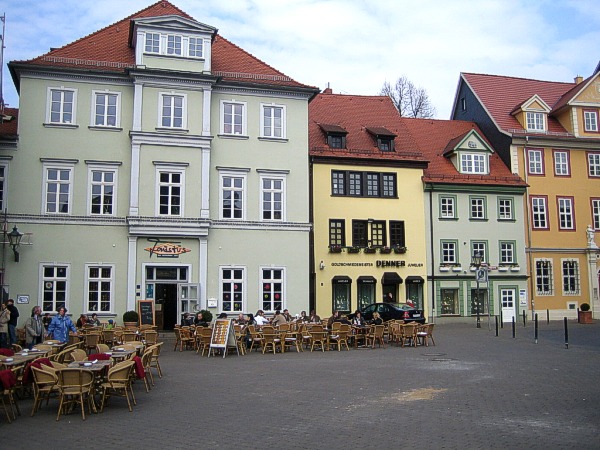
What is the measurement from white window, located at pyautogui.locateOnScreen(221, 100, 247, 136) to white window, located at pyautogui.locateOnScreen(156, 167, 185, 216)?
3394mm

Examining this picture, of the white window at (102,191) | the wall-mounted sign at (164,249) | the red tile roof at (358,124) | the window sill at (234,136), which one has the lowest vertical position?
the wall-mounted sign at (164,249)

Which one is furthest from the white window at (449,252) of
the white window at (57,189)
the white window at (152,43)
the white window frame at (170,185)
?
the white window at (57,189)

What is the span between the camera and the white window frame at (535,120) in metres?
41.7

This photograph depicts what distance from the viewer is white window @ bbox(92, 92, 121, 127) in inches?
1165

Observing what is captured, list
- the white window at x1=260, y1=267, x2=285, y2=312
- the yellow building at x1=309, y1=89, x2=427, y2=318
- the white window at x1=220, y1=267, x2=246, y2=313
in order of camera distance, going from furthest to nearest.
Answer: the yellow building at x1=309, y1=89, x2=427, y2=318 → the white window at x1=260, y1=267, x2=285, y2=312 → the white window at x1=220, y1=267, x2=246, y2=313

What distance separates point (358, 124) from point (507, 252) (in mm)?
11965

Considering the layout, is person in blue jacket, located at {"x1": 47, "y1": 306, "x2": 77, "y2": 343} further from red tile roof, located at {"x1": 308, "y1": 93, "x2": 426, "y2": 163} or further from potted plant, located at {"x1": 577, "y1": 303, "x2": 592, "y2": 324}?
potted plant, located at {"x1": 577, "y1": 303, "x2": 592, "y2": 324}

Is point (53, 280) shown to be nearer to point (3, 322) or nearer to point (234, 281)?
point (234, 281)

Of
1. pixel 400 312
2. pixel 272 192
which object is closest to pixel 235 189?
pixel 272 192

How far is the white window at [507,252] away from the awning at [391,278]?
24.1 feet

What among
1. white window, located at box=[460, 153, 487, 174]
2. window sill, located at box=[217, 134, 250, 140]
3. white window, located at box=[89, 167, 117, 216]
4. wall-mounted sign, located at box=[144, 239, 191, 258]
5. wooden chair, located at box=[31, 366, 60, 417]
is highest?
white window, located at box=[460, 153, 487, 174]

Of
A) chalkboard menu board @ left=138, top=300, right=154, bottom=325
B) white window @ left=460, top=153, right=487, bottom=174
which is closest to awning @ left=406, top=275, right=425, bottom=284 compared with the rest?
white window @ left=460, top=153, right=487, bottom=174

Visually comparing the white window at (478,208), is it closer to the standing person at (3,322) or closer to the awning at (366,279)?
the awning at (366,279)

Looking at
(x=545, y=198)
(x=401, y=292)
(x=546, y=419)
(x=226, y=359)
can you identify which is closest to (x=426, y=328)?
→ (x=226, y=359)
